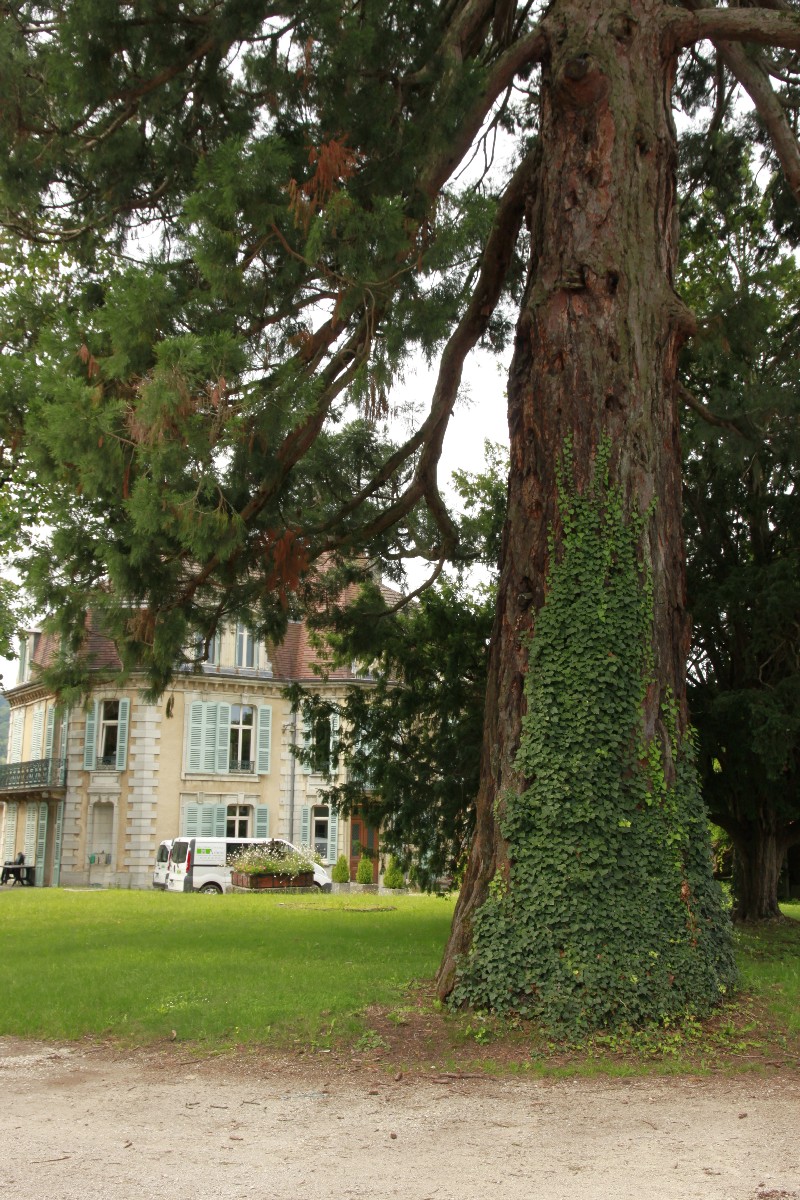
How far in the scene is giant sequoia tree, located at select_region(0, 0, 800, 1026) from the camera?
24.7ft

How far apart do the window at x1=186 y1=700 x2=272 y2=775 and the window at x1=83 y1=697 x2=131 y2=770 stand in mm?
1931

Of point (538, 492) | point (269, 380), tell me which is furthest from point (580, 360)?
point (269, 380)

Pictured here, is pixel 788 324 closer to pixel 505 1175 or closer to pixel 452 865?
pixel 452 865

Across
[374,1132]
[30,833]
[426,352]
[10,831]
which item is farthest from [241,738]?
[374,1132]

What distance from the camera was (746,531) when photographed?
15.2 meters

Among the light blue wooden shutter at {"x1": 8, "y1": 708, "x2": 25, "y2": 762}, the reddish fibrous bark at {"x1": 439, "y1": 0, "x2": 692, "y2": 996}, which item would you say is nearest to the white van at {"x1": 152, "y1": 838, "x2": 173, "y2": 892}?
the light blue wooden shutter at {"x1": 8, "y1": 708, "x2": 25, "y2": 762}

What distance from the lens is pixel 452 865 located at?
47.5 ft

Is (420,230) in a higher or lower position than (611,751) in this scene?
Result: higher

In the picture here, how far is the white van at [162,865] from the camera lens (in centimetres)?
2966

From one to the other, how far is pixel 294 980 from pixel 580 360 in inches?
221

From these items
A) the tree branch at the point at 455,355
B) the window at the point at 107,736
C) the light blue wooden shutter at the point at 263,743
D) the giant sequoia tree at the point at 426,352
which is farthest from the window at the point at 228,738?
the giant sequoia tree at the point at 426,352

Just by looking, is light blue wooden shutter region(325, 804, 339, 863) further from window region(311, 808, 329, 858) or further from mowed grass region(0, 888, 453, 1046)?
mowed grass region(0, 888, 453, 1046)

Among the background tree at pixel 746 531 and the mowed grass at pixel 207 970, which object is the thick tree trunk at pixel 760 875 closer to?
the background tree at pixel 746 531

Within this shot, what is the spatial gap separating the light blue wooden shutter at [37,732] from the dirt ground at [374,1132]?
101 ft
